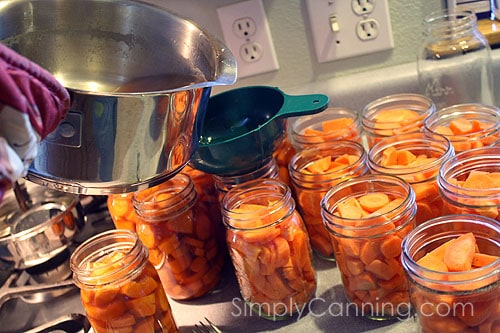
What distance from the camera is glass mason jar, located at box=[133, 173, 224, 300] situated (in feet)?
2.52

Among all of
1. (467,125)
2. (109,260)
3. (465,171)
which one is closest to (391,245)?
(465,171)

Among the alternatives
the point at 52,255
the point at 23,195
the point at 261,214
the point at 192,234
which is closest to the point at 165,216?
the point at 192,234

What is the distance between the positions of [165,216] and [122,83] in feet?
0.62

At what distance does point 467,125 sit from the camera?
2.52 feet

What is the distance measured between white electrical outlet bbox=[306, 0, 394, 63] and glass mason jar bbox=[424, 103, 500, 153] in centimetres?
23

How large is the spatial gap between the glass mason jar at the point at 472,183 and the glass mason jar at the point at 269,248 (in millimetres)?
187

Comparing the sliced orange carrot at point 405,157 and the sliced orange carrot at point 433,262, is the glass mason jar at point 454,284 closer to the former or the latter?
the sliced orange carrot at point 433,262

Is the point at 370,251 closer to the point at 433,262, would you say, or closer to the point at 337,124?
the point at 433,262

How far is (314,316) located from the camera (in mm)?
726

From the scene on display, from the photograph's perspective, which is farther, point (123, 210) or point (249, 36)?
point (249, 36)

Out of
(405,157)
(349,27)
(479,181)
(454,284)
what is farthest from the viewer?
(349,27)

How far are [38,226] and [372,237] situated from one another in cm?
53

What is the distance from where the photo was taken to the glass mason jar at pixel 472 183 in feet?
1.99

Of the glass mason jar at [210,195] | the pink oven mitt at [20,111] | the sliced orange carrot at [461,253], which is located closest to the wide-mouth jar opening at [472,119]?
the sliced orange carrot at [461,253]
